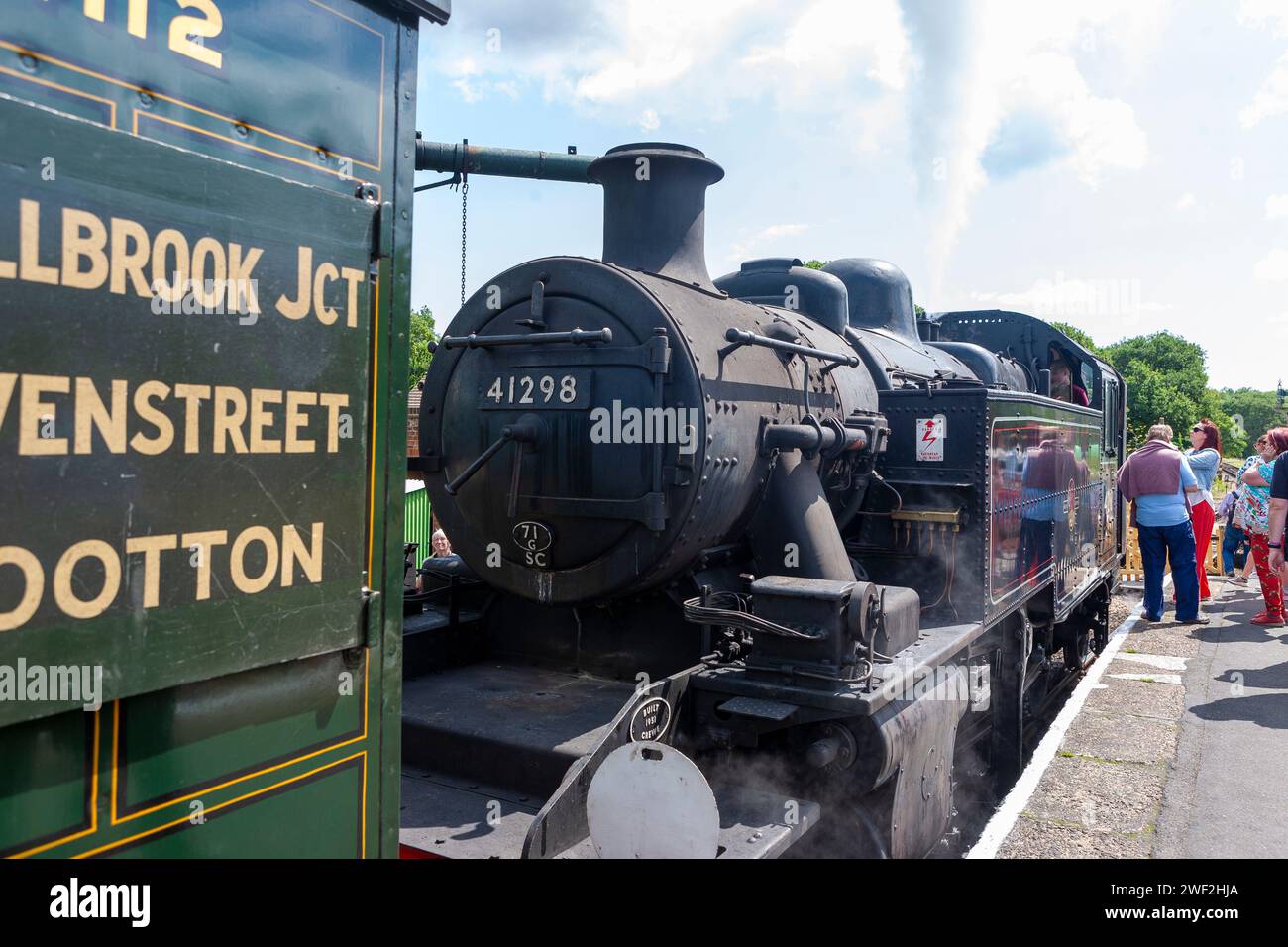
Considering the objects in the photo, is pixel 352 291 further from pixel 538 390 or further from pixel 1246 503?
pixel 1246 503

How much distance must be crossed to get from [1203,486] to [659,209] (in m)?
9.43

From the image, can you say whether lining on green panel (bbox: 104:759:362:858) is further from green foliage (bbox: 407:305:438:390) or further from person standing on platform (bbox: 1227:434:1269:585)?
green foliage (bbox: 407:305:438:390)

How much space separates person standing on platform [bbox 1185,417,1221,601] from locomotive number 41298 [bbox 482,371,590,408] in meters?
8.66

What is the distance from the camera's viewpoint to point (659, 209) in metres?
4.38

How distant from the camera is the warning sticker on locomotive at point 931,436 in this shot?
4807mm

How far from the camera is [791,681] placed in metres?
3.36

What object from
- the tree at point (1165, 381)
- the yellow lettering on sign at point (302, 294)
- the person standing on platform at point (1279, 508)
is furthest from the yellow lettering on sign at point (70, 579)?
the tree at point (1165, 381)

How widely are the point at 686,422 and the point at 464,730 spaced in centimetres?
140

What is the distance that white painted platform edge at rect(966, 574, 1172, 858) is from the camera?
13.6ft

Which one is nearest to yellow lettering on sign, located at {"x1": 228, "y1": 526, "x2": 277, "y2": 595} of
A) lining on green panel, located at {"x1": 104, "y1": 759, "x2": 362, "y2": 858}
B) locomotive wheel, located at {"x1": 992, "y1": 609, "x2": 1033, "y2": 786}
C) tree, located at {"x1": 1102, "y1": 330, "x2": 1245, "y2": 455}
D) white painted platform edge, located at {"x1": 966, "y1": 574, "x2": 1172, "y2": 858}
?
lining on green panel, located at {"x1": 104, "y1": 759, "x2": 362, "y2": 858}

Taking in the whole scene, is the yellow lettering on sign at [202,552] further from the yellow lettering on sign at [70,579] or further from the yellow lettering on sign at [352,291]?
the yellow lettering on sign at [352,291]

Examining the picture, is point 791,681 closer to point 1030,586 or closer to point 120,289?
point 120,289

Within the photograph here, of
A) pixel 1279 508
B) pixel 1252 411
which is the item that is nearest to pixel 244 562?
pixel 1279 508
